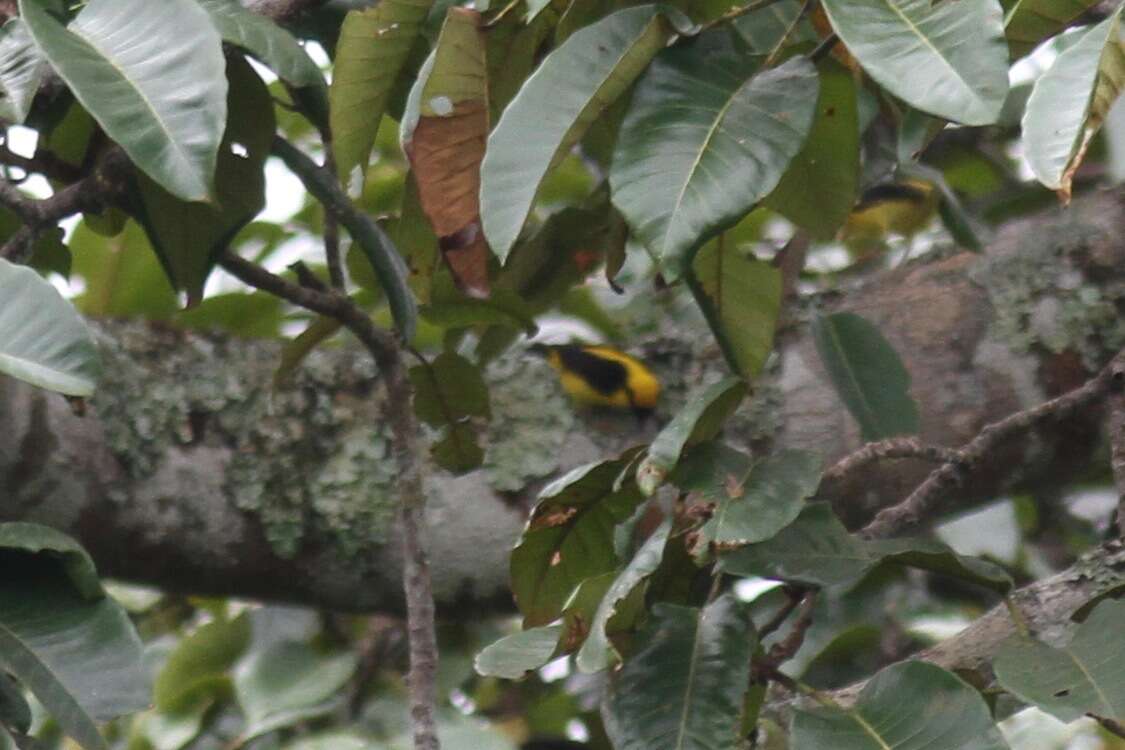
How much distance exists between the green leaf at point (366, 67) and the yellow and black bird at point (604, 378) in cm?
61

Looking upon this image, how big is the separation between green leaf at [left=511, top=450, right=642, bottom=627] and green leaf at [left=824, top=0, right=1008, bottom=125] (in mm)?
340

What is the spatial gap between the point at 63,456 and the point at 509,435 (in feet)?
1.55

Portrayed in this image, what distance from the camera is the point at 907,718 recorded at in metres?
0.94

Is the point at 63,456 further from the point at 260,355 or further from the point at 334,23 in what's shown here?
the point at 334,23

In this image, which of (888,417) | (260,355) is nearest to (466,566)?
(260,355)

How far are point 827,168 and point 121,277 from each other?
100 cm

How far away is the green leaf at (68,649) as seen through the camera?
0.95 metres

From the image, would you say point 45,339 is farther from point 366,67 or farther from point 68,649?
point 366,67

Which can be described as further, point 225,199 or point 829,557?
point 225,199

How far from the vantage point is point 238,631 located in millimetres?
1964

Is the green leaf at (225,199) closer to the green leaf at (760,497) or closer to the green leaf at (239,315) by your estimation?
the green leaf at (760,497)

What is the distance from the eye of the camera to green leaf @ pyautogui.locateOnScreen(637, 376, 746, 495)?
3.28ft

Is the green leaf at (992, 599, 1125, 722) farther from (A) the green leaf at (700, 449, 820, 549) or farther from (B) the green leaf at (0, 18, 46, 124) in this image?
(B) the green leaf at (0, 18, 46, 124)

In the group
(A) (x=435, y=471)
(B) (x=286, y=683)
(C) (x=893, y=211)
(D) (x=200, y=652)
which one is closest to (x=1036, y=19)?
(A) (x=435, y=471)
